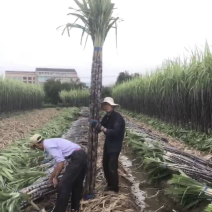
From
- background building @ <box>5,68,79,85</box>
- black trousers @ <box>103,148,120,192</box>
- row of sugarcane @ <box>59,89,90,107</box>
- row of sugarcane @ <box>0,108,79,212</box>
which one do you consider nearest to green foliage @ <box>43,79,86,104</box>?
row of sugarcane @ <box>59,89,90,107</box>

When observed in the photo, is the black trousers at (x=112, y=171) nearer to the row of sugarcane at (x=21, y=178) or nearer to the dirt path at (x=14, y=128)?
the row of sugarcane at (x=21, y=178)

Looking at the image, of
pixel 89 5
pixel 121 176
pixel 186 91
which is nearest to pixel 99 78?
pixel 89 5

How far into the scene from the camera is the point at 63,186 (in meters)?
3.40

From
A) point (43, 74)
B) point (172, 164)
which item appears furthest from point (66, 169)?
point (43, 74)

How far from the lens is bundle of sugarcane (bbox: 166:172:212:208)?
11.0ft

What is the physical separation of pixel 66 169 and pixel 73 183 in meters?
0.25

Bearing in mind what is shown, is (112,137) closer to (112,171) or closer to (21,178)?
(112,171)

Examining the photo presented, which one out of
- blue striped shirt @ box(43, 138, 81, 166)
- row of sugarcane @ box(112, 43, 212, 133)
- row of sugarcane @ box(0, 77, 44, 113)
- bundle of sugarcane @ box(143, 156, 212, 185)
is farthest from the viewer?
row of sugarcane @ box(0, 77, 44, 113)

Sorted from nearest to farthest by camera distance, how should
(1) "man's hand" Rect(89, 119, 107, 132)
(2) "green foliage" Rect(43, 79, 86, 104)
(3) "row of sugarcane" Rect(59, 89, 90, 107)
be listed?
1. (1) "man's hand" Rect(89, 119, 107, 132)
2. (3) "row of sugarcane" Rect(59, 89, 90, 107)
3. (2) "green foliage" Rect(43, 79, 86, 104)

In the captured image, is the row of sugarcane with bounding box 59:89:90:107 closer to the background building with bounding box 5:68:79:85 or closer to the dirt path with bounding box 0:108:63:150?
the dirt path with bounding box 0:108:63:150

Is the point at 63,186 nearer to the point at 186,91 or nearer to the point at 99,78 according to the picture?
the point at 99,78

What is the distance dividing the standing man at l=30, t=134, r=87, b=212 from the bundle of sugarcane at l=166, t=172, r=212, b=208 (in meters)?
1.11

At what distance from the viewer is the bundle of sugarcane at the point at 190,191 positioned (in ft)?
11.0

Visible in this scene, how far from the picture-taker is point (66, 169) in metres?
3.50
